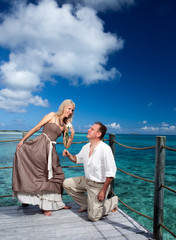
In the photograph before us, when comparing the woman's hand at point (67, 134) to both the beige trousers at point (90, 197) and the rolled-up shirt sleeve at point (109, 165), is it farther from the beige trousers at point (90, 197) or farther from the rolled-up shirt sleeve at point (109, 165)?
the rolled-up shirt sleeve at point (109, 165)

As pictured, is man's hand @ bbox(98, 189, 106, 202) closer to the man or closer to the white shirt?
the man

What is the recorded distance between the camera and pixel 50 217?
9.11ft

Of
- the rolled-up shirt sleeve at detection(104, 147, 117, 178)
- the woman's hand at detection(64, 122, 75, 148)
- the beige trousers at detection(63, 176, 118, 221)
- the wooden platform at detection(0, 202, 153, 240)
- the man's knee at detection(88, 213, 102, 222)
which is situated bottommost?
the wooden platform at detection(0, 202, 153, 240)

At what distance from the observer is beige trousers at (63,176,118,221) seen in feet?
8.65

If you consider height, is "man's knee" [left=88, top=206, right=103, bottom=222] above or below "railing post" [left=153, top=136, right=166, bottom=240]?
below

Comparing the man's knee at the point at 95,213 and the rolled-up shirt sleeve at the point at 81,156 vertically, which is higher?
the rolled-up shirt sleeve at the point at 81,156

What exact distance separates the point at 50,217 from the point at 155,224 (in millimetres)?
1431

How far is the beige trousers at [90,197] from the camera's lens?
2.64 meters

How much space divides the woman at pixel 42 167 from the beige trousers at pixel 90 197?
21 cm

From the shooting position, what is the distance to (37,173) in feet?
9.27

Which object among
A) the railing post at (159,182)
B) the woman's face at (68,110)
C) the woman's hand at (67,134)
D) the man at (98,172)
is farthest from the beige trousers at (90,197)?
the woman's face at (68,110)

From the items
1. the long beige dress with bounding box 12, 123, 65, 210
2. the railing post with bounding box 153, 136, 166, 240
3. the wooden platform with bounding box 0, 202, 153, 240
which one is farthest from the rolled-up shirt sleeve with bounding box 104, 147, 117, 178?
the long beige dress with bounding box 12, 123, 65, 210

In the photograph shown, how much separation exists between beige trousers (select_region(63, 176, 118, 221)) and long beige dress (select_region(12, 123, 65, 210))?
0.24m

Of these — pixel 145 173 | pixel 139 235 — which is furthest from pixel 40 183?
pixel 145 173
